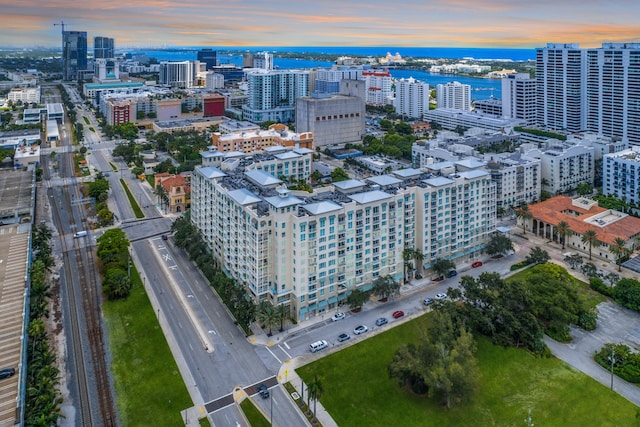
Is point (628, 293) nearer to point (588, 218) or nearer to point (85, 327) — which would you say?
point (588, 218)

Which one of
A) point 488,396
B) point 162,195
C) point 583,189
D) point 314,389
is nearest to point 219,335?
point 314,389

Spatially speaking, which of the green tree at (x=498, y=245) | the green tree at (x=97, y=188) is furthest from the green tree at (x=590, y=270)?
the green tree at (x=97, y=188)

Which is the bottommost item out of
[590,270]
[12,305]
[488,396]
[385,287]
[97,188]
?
[488,396]

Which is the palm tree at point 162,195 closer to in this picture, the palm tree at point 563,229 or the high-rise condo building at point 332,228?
the high-rise condo building at point 332,228

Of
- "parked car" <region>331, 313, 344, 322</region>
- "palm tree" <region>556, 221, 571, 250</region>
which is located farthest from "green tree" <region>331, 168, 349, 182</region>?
"parked car" <region>331, 313, 344, 322</region>

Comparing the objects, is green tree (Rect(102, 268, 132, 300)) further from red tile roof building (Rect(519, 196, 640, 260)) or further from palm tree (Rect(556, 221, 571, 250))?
red tile roof building (Rect(519, 196, 640, 260))

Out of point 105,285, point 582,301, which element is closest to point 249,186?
point 105,285
